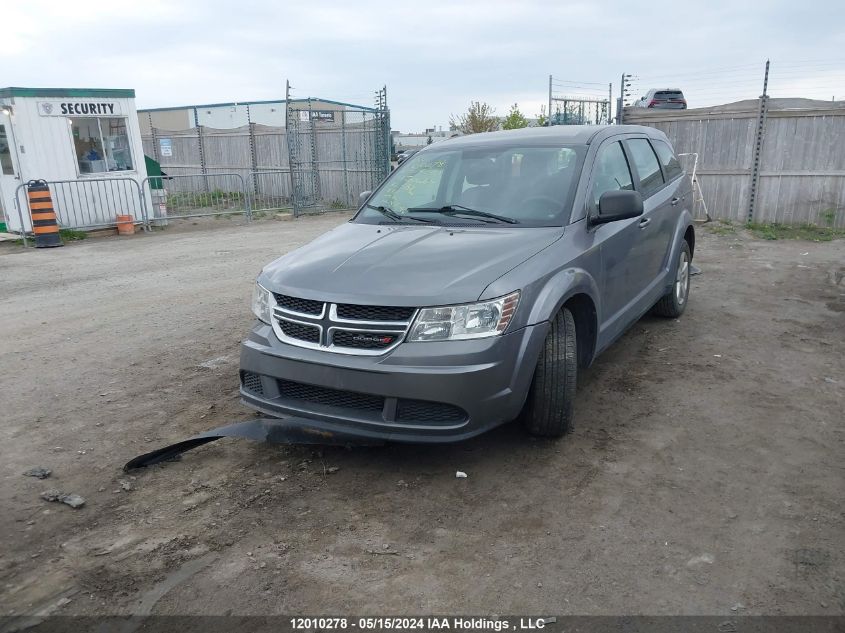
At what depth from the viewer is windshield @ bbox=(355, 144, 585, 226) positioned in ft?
14.4

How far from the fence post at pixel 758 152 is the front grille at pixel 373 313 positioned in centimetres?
1182

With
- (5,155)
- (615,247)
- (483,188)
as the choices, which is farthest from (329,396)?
(5,155)

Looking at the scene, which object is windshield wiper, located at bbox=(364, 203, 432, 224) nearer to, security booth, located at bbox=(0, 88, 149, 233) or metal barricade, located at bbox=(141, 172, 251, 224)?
metal barricade, located at bbox=(141, 172, 251, 224)

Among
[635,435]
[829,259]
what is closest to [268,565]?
[635,435]

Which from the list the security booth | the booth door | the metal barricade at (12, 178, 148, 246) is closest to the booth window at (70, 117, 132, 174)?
the security booth

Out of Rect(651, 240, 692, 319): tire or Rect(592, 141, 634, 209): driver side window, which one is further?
Rect(651, 240, 692, 319): tire

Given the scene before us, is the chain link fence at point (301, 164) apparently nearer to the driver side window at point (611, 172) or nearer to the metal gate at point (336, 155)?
the metal gate at point (336, 155)

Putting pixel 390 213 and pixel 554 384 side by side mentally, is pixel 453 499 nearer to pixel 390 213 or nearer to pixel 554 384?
pixel 554 384

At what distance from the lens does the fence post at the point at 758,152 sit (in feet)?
41.3

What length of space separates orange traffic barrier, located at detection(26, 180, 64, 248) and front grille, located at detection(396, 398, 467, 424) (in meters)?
12.3

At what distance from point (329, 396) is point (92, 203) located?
1355cm

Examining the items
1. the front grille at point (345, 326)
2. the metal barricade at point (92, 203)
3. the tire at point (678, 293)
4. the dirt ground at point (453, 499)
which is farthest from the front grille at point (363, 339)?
the metal barricade at point (92, 203)

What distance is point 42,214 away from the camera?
43.4 feet

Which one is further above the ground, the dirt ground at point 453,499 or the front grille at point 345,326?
the front grille at point 345,326
